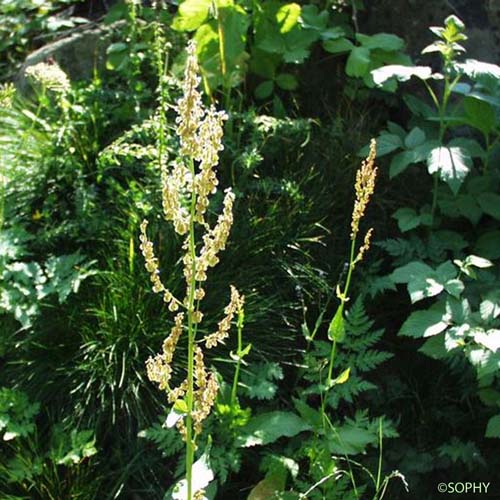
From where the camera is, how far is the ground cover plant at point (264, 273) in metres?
3.17

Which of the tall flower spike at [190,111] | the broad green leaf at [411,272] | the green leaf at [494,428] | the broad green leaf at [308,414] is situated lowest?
the green leaf at [494,428]

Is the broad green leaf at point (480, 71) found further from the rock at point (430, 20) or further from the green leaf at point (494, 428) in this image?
the green leaf at point (494, 428)

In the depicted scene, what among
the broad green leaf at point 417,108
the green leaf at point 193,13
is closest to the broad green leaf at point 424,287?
the broad green leaf at point 417,108

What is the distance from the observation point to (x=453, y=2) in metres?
4.36

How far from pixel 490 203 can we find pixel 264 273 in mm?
980

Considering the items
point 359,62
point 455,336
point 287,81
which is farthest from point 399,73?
point 455,336

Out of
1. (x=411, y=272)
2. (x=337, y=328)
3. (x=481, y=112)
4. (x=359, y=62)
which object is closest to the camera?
(x=337, y=328)

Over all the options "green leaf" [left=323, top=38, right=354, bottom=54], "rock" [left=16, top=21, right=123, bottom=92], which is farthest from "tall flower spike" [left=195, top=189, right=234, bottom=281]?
"rock" [left=16, top=21, right=123, bottom=92]

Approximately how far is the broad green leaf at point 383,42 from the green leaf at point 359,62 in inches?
2.0

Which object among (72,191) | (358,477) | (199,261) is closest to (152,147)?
(72,191)

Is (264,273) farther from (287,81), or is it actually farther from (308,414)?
(287,81)

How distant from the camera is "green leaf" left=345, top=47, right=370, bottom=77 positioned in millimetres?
4098

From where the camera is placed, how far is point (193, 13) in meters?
4.16

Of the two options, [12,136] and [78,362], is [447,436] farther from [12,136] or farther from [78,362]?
[12,136]
